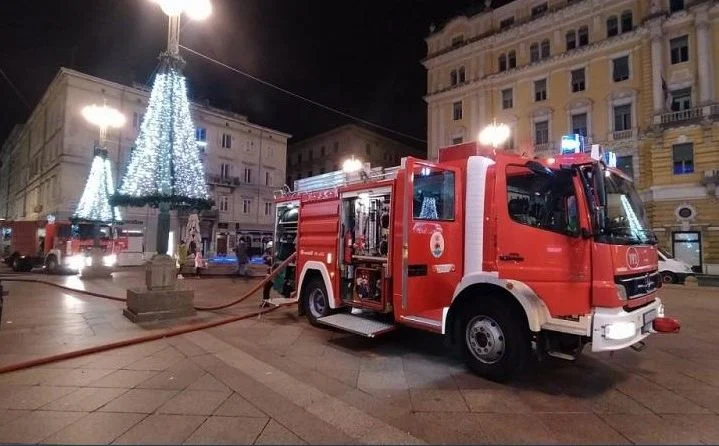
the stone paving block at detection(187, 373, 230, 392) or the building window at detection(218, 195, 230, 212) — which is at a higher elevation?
the building window at detection(218, 195, 230, 212)

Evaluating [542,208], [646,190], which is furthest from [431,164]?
[646,190]

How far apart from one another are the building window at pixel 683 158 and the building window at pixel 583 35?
1030 centimetres

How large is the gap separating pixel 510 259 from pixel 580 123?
99.8 feet

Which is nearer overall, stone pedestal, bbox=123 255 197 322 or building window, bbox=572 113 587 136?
stone pedestal, bbox=123 255 197 322

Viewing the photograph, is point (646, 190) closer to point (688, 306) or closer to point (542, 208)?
point (688, 306)

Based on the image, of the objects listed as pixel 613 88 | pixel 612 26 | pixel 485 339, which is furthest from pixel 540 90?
pixel 485 339

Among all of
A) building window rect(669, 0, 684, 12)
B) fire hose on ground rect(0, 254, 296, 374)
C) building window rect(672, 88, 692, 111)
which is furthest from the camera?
building window rect(669, 0, 684, 12)

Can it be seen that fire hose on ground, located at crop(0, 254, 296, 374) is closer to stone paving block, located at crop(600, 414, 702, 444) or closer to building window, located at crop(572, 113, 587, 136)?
stone paving block, located at crop(600, 414, 702, 444)

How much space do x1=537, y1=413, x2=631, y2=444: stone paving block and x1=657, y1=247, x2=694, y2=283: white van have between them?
63.9 ft

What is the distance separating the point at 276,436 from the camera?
141 inches

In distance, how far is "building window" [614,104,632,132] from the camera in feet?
92.8

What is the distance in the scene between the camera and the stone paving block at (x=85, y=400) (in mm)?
4160

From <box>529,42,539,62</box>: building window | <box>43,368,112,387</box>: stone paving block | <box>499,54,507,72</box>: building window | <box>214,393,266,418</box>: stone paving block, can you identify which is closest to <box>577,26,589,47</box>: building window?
<box>529,42,539,62</box>: building window

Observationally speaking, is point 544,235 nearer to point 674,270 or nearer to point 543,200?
point 543,200
